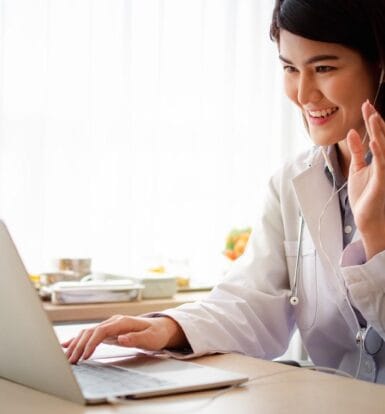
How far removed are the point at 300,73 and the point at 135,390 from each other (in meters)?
0.86

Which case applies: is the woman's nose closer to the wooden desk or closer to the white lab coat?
the white lab coat

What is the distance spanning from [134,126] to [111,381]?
77.5 inches

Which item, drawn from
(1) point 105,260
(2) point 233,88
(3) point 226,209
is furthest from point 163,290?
(2) point 233,88

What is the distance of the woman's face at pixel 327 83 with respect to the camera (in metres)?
1.53

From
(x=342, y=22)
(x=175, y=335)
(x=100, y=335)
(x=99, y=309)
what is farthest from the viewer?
(x=99, y=309)

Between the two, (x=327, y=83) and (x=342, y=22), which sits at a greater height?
(x=342, y=22)

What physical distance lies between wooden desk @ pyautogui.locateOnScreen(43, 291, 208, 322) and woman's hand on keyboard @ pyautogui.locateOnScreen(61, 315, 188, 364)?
2.58ft

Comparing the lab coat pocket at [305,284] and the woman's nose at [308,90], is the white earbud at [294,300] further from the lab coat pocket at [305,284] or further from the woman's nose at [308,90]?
the woman's nose at [308,90]

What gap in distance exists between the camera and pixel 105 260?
285cm

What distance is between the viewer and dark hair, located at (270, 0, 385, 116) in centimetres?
148

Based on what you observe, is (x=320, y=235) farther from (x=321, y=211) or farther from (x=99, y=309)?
(x=99, y=309)

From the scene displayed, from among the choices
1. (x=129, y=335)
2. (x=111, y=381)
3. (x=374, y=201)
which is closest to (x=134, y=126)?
(x=374, y=201)

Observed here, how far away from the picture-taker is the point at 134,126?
290 cm

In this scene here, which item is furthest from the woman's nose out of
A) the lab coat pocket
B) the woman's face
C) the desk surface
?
the desk surface
